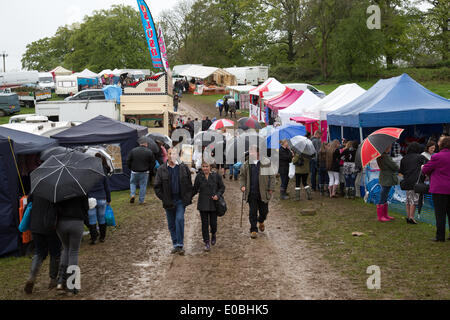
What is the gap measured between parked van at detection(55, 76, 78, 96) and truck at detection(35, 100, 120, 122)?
29.2 meters

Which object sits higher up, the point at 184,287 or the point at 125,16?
the point at 125,16

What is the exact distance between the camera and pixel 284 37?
66000mm

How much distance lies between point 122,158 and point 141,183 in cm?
302

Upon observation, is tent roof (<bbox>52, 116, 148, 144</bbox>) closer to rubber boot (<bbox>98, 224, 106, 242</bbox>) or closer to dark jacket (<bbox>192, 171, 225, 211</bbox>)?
rubber boot (<bbox>98, 224, 106, 242</bbox>)

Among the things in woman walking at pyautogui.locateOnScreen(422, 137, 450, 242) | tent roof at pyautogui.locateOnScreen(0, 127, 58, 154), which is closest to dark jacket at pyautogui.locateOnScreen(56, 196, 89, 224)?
tent roof at pyautogui.locateOnScreen(0, 127, 58, 154)

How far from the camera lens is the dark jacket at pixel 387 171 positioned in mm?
10664

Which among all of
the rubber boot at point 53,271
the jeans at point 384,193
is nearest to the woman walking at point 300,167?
the jeans at point 384,193

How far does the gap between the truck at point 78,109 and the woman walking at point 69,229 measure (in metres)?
15.6

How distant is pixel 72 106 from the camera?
22.3 m

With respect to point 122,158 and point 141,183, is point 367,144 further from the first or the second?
point 122,158

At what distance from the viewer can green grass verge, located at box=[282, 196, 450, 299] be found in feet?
22.4

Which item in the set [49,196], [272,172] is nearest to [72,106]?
[272,172]

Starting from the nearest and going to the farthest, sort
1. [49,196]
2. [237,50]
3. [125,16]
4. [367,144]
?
[49,196] → [367,144] → [237,50] → [125,16]

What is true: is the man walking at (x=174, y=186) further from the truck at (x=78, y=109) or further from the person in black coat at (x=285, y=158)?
the truck at (x=78, y=109)
